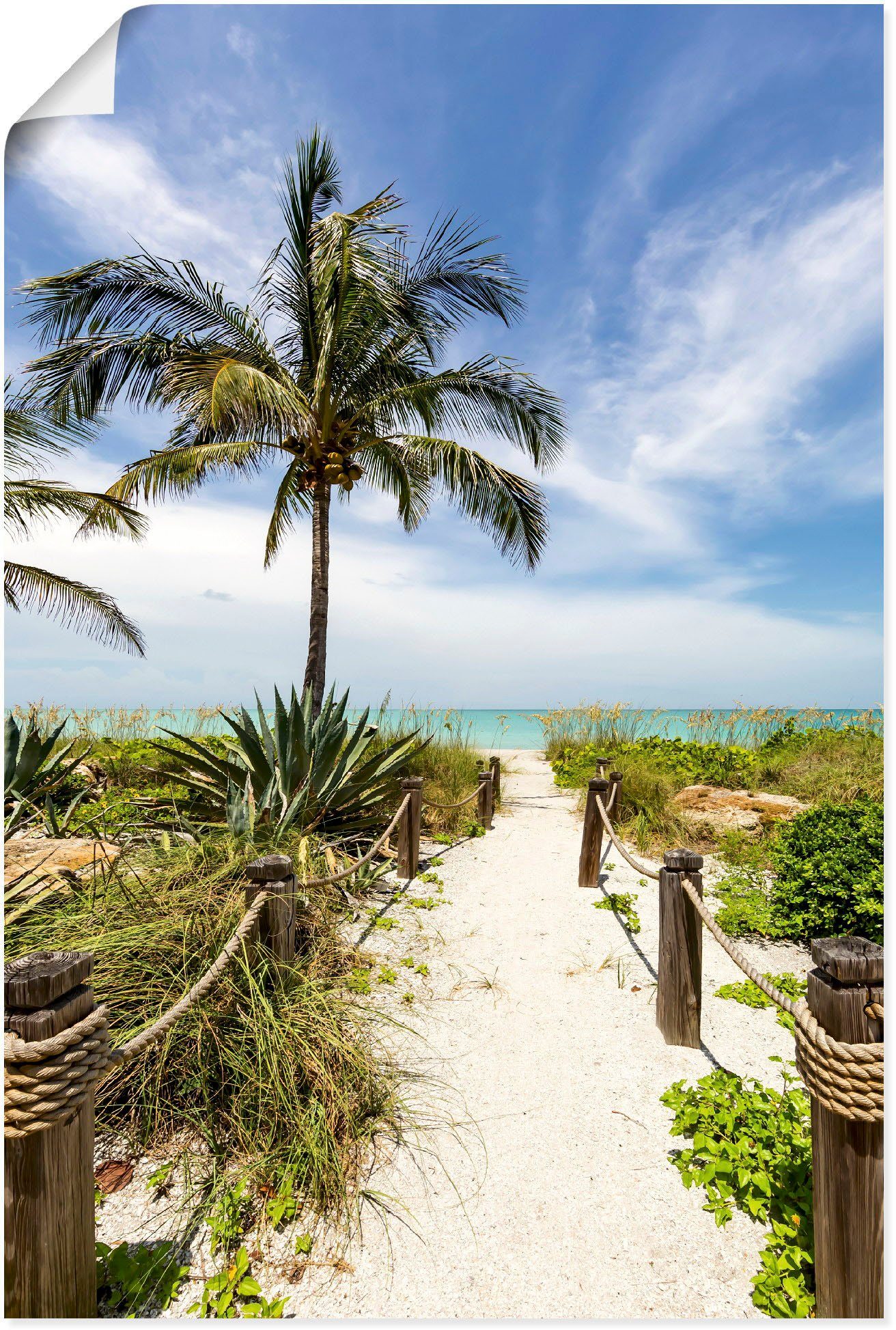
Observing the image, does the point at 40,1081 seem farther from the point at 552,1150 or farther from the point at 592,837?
the point at 592,837

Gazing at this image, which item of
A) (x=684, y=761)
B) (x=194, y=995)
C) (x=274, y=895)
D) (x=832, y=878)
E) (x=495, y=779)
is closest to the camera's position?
(x=194, y=995)

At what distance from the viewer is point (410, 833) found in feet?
17.3

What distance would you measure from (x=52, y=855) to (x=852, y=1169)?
4230 mm

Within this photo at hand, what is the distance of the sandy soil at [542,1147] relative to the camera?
1.71 metres

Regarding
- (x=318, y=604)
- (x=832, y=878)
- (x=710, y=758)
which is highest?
(x=318, y=604)

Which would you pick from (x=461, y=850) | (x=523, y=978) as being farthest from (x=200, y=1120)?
(x=461, y=850)

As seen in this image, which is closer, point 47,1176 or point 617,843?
point 47,1176

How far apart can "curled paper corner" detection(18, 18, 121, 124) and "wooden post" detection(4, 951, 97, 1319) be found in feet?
6.84

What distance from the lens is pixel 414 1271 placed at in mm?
1768

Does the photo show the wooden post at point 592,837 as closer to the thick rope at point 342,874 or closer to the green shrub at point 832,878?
the green shrub at point 832,878

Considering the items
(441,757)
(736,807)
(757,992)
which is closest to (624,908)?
(757,992)

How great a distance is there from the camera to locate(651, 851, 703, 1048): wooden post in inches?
113

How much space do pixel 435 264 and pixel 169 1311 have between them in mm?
9744

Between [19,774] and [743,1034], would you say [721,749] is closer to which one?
[743,1034]
